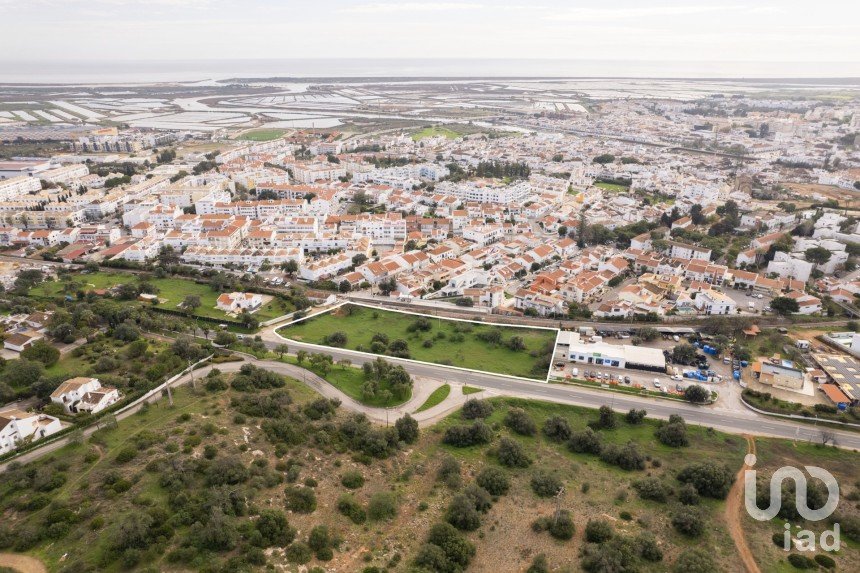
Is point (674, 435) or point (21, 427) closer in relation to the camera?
point (21, 427)

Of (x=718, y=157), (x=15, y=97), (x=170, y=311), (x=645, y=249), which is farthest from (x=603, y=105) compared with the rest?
(x=15, y=97)

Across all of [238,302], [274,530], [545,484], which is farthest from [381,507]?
[238,302]

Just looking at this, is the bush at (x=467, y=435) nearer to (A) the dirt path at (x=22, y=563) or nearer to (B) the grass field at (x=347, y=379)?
(B) the grass field at (x=347, y=379)

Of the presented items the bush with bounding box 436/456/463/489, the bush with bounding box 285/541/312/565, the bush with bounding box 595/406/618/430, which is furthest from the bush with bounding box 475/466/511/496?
the bush with bounding box 285/541/312/565

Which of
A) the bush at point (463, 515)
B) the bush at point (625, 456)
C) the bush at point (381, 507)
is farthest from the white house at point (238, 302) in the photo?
the bush at point (625, 456)

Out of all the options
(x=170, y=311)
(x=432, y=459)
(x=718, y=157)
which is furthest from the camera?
(x=718, y=157)

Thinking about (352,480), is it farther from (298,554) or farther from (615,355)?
(615,355)

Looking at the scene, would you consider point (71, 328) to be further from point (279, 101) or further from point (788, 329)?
point (279, 101)
